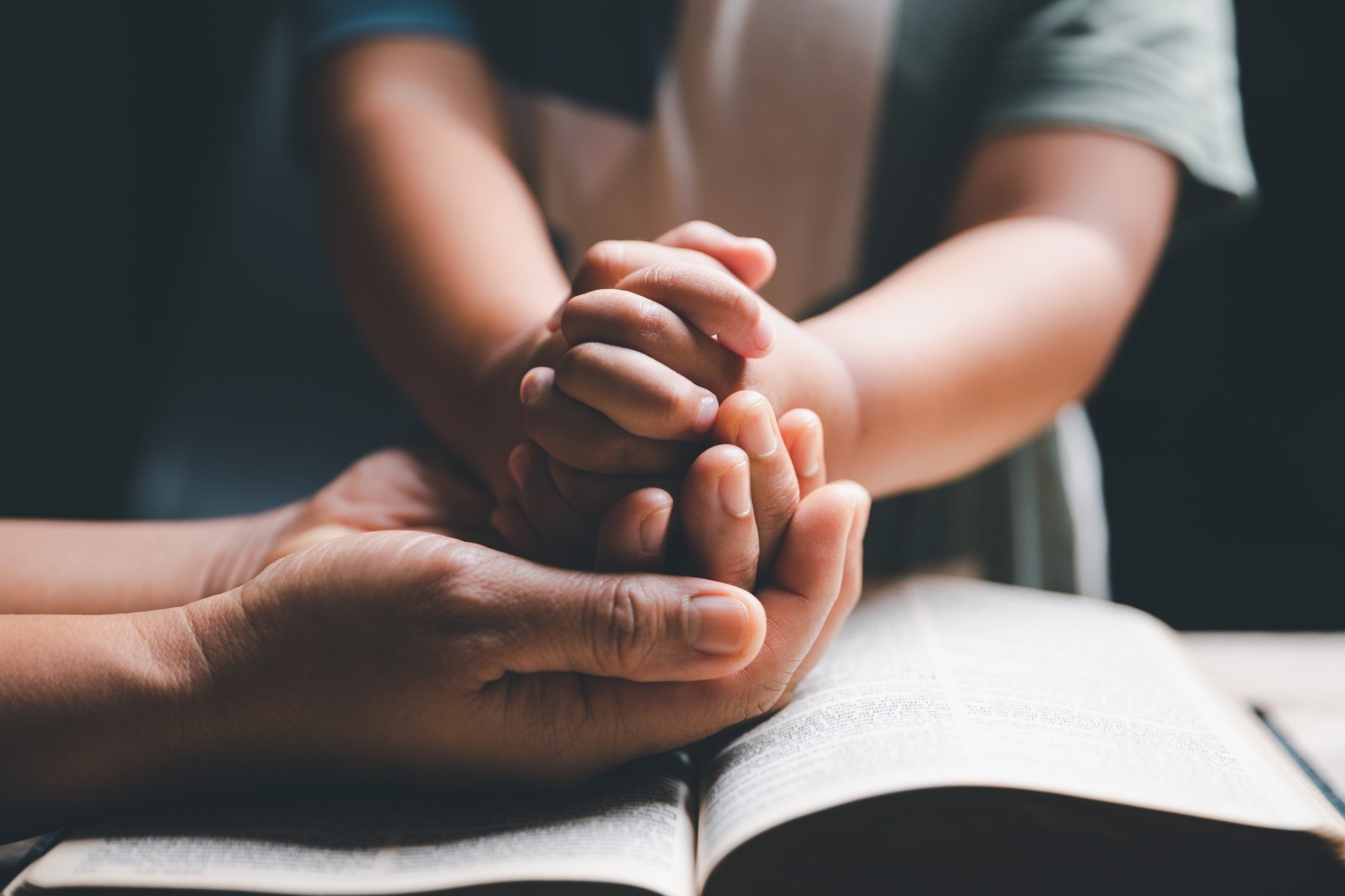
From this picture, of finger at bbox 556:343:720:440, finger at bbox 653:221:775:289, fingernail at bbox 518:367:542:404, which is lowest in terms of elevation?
fingernail at bbox 518:367:542:404

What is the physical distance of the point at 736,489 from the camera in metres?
0.34

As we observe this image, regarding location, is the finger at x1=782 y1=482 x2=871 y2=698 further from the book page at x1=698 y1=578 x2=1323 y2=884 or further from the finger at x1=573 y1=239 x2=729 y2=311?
the finger at x1=573 y1=239 x2=729 y2=311

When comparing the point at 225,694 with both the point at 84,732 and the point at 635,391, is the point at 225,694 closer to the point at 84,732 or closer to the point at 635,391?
the point at 84,732

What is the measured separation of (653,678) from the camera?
333 millimetres

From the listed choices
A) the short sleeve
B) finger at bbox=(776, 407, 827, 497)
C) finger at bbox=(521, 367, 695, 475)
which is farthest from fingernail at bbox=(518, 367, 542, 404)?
the short sleeve

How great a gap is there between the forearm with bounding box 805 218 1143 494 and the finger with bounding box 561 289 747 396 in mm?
124

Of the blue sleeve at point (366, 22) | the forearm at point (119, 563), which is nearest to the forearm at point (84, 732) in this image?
the forearm at point (119, 563)

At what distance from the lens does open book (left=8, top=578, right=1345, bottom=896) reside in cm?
30

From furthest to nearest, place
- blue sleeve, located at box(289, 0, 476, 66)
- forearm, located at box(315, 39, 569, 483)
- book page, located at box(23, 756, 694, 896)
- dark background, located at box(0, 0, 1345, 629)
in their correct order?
dark background, located at box(0, 0, 1345, 629) < blue sleeve, located at box(289, 0, 476, 66) < forearm, located at box(315, 39, 569, 483) < book page, located at box(23, 756, 694, 896)

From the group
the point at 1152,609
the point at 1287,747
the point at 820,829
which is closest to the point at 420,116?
the point at 820,829

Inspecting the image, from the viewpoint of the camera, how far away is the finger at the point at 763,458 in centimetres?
35

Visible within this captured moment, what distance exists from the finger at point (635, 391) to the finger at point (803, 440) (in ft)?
0.15

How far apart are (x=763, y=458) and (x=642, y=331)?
0.22 ft

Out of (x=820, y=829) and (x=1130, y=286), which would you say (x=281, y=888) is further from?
(x=1130, y=286)
